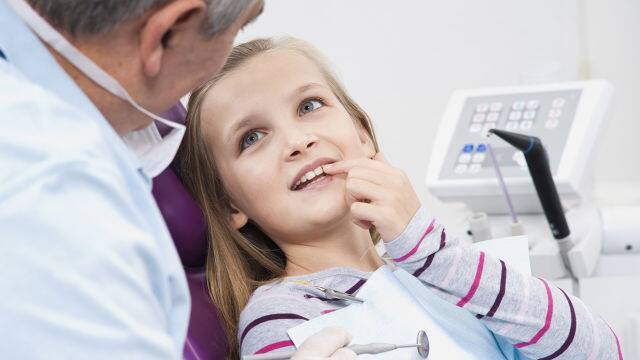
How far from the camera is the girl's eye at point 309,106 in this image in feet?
4.76

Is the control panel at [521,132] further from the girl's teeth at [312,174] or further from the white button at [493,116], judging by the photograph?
the girl's teeth at [312,174]

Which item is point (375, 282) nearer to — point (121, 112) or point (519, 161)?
point (121, 112)

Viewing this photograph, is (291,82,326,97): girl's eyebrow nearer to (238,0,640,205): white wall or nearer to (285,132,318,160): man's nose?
(285,132,318,160): man's nose

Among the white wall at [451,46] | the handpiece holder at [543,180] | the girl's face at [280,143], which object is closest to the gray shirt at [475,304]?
the girl's face at [280,143]

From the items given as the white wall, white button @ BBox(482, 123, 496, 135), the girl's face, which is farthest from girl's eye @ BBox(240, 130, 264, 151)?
the white wall

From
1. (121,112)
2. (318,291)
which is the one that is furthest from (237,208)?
(121,112)

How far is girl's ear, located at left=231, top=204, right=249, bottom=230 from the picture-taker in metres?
1.50

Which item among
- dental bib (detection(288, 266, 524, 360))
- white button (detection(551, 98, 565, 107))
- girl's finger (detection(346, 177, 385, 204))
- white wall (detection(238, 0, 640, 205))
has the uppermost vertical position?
girl's finger (detection(346, 177, 385, 204))

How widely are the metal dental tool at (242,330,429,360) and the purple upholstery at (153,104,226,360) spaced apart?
27cm

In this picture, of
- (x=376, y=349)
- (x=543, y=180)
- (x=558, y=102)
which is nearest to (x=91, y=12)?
(x=376, y=349)

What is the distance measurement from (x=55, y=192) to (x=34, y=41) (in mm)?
190

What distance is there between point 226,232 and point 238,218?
4 cm

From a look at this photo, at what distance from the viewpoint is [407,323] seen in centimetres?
128

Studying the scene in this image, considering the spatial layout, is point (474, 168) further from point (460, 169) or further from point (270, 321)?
point (270, 321)
